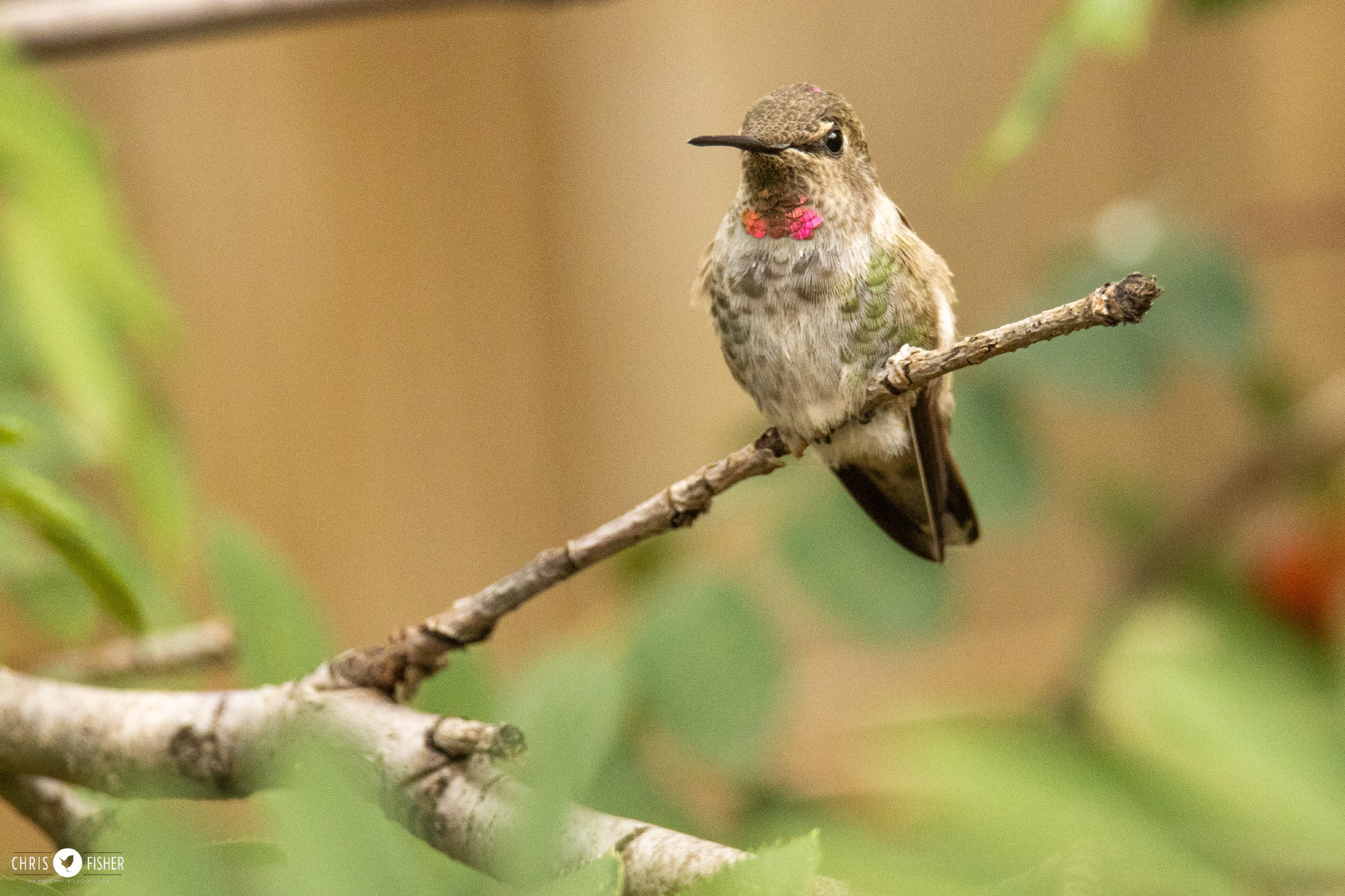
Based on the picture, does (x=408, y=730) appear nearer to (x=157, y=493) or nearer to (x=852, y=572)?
(x=157, y=493)

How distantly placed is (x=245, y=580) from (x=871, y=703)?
1550 millimetres

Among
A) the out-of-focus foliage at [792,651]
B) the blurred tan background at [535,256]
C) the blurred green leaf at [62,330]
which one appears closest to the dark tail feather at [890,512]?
the out-of-focus foliage at [792,651]

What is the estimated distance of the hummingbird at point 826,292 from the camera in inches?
23.6

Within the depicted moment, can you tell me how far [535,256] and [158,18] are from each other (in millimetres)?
562

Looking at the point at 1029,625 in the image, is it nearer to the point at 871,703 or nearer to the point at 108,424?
the point at 871,703

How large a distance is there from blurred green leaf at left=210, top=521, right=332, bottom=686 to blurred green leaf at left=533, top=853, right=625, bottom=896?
33cm

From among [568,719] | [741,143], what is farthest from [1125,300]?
[568,719]

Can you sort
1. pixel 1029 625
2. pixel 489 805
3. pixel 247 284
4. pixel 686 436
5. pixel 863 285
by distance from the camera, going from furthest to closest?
pixel 1029 625
pixel 247 284
pixel 686 436
pixel 863 285
pixel 489 805

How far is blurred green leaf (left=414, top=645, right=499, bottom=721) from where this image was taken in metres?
0.75

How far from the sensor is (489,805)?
0.54 m

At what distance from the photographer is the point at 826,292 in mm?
658

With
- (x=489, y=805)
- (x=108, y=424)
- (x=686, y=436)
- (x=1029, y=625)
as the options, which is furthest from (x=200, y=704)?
(x=1029, y=625)

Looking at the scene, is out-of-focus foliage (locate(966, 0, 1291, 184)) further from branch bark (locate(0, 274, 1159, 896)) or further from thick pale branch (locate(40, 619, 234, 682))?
thick pale branch (locate(40, 619, 234, 682))

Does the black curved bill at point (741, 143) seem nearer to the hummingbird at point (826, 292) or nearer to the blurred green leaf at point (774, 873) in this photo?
the hummingbird at point (826, 292)
